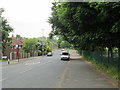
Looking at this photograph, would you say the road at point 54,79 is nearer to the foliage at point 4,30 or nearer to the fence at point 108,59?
the fence at point 108,59

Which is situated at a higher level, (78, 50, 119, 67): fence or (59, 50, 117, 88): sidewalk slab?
(78, 50, 119, 67): fence

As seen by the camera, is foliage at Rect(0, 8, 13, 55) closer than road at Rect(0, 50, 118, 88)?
No

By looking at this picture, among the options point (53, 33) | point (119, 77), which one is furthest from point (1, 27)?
point (119, 77)

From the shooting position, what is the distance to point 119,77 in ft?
39.9

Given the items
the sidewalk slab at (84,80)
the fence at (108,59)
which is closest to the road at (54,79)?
the sidewalk slab at (84,80)

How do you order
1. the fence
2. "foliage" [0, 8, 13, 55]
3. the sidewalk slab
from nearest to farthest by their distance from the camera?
the sidewalk slab
the fence
"foliage" [0, 8, 13, 55]

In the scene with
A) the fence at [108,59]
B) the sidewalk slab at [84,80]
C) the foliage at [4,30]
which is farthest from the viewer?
the foliage at [4,30]

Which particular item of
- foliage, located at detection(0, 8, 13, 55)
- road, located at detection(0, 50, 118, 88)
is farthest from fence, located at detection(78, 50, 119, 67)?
foliage, located at detection(0, 8, 13, 55)

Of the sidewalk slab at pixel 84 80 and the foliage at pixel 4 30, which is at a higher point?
the foliage at pixel 4 30

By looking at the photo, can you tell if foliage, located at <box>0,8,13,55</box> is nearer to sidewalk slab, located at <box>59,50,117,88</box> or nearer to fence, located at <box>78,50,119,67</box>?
fence, located at <box>78,50,119,67</box>

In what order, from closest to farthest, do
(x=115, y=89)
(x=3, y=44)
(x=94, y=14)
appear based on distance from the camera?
(x=115, y=89) < (x=94, y=14) < (x=3, y=44)

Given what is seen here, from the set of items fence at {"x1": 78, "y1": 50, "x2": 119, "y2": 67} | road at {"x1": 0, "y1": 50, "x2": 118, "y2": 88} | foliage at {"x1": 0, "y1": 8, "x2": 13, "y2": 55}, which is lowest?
road at {"x1": 0, "y1": 50, "x2": 118, "y2": 88}

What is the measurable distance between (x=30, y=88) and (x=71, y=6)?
6.70 m

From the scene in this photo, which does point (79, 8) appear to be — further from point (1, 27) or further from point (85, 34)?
point (1, 27)
